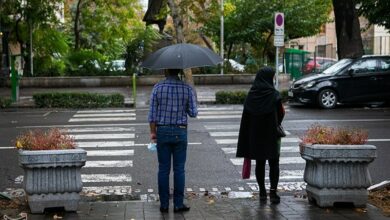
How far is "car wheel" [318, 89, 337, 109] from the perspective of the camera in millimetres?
20078

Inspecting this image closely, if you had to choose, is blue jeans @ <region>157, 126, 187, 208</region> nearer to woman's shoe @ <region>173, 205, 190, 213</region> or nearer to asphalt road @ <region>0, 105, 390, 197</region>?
woman's shoe @ <region>173, 205, 190, 213</region>

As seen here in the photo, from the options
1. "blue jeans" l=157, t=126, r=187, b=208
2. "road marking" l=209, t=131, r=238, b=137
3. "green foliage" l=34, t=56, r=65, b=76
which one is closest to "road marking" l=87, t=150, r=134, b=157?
"road marking" l=209, t=131, r=238, b=137

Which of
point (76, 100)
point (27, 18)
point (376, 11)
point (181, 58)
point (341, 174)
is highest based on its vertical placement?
point (27, 18)

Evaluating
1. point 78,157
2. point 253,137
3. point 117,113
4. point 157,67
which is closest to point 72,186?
point 78,157

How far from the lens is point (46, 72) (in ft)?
102

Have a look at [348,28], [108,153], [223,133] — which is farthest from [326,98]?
[108,153]

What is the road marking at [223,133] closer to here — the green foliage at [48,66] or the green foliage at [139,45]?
the green foliage at [139,45]

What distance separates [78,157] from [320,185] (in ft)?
9.07

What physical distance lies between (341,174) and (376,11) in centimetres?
1832

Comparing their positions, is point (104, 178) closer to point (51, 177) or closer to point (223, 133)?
point (51, 177)

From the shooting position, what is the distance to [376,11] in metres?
24.1

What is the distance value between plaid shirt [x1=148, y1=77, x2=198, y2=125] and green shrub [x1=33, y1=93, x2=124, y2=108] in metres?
15.1

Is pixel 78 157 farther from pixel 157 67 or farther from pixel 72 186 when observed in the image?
pixel 157 67

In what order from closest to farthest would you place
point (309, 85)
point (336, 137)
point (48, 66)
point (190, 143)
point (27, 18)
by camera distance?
point (336, 137), point (190, 143), point (309, 85), point (27, 18), point (48, 66)
